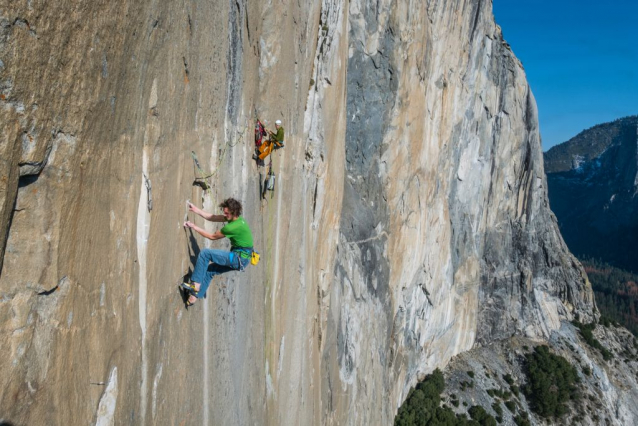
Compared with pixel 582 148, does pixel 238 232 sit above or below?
below

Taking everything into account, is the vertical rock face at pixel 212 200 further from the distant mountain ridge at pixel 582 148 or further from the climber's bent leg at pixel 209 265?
the distant mountain ridge at pixel 582 148

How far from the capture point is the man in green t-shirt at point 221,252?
6707mm

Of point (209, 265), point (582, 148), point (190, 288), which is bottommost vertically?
point (190, 288)

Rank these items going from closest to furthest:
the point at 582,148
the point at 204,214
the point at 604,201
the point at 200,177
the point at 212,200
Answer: the point at 204,214
the point at 200,177
the point at 212,200
the point at 604,201
the point at 582,148

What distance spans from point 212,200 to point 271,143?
2.78 meters

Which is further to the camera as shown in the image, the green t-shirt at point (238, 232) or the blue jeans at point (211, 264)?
the green t-shirt at point (238, 232)

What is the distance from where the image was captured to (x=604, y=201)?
141m

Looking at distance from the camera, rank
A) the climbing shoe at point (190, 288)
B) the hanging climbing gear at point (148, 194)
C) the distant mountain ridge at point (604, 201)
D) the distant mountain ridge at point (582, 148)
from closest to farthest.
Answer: the hanging climbing gear at point (148, 194) → the climbing shoe at point (190, 288) → the distant mountain ridge at point (604, 201) → the distant mountain ridge at point (582, 148)

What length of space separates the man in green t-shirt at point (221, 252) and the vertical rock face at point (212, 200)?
22 cm

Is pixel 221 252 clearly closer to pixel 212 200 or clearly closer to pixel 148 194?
pixel 212 200

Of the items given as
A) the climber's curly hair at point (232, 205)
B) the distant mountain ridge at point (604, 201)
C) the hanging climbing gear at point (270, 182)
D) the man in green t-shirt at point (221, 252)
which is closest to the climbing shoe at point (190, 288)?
the man in green t-shirt at point (221, 252)

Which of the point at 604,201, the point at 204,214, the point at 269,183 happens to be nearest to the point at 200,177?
the point at 204,214

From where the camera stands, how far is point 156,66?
5582 millimetres

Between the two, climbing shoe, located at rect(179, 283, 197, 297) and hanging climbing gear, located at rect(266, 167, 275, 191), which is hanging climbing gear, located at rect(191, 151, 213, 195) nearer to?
climbing shoe, located at rect(179, 283, 197, 297)
